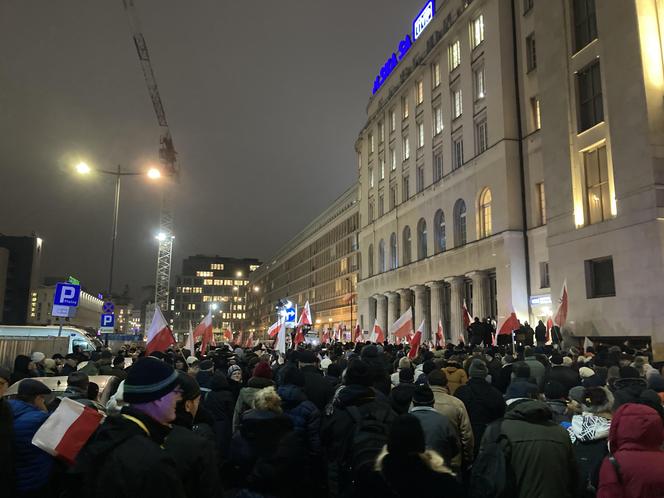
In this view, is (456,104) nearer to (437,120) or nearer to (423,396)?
(437,120)

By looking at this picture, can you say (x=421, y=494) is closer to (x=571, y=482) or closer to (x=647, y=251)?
(x=571, y=482)

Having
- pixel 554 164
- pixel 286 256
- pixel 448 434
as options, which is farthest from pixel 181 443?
pixel 286 256

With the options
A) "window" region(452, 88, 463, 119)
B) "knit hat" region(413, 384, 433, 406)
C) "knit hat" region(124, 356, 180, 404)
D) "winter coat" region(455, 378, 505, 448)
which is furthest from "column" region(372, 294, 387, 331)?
"knit hat" region(124, 356, 180, 404)

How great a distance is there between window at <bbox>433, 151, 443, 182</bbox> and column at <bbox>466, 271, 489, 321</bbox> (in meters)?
11.2

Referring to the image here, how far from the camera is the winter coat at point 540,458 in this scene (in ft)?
13.8

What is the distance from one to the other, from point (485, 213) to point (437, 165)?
31.1 feet

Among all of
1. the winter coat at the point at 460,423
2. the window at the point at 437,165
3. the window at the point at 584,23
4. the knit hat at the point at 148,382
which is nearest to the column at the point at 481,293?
the window at the point at 437,165

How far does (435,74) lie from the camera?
47562mm

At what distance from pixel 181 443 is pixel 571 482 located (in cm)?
297

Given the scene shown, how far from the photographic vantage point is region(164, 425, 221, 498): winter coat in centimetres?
330

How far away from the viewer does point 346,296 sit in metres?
78.4

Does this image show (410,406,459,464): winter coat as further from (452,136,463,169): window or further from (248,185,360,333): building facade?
(248,185,360,333): building facade

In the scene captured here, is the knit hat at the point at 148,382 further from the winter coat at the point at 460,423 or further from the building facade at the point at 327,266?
the building facade at the point at 327,266

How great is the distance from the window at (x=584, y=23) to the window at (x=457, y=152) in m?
15.7
